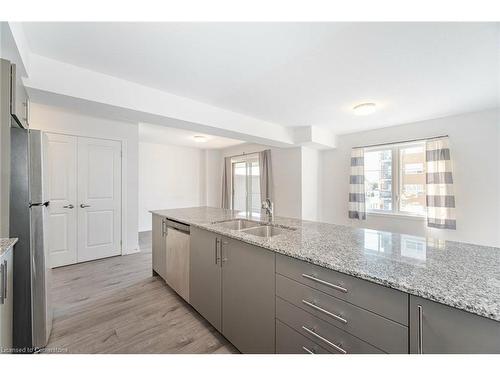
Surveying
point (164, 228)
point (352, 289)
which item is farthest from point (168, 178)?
point (352, 289)

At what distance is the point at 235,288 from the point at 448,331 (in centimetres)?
117

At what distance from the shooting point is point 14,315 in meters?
1.33

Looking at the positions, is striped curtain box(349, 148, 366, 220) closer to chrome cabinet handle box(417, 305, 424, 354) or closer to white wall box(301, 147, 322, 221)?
white wall box(301, 147, 322, 221)

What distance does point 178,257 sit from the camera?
7.42ft

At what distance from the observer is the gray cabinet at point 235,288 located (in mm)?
1326

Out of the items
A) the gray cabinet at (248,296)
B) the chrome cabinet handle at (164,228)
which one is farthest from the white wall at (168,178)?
the gray cabinet at (248,296)

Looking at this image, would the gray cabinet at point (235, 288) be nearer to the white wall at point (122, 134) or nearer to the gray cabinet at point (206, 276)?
the gray cabinet at point (206, 276)

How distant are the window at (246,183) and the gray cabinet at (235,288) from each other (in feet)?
12.2

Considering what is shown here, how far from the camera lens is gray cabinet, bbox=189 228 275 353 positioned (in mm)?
1326

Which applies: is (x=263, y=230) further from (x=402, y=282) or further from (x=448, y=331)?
(x=448, y=331)
